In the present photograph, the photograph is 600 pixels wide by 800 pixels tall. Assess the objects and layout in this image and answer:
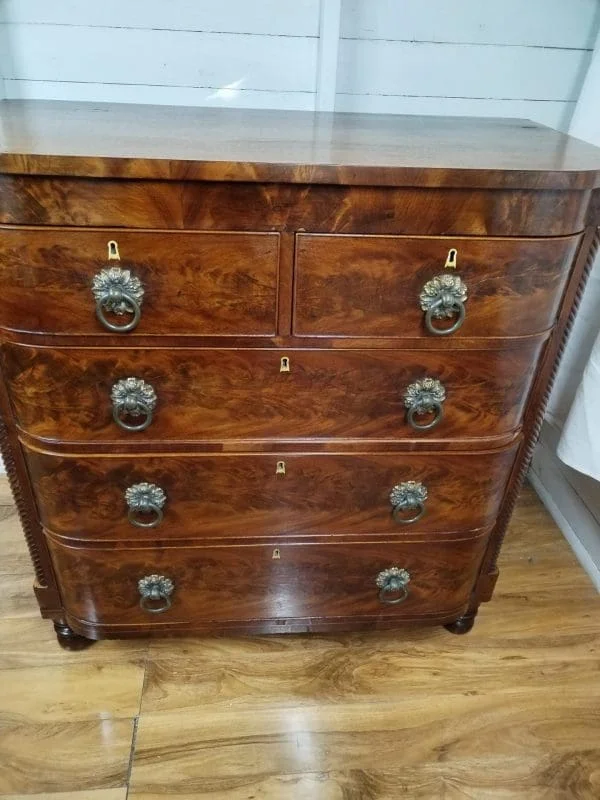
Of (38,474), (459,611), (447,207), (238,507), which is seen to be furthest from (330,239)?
(459,611)

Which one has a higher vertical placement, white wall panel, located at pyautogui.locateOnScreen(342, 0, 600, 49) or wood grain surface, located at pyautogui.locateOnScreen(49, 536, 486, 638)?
white wall panel, located at pyautogui.locateOnScreen(342, 0, 600, 49)

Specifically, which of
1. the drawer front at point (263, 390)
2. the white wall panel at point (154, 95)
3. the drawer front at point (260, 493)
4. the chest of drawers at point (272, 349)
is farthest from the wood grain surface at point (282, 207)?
the white wall panel at point (154, 95)

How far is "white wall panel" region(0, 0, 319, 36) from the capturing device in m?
1.18

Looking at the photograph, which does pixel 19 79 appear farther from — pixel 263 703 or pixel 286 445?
pixel 263 703

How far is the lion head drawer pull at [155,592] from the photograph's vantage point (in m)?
1.14

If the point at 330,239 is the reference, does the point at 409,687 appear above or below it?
below

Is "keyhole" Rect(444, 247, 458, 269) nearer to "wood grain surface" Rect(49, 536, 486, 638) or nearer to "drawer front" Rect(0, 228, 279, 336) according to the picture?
"drawer front" Rect(0, 228, 279, 336)

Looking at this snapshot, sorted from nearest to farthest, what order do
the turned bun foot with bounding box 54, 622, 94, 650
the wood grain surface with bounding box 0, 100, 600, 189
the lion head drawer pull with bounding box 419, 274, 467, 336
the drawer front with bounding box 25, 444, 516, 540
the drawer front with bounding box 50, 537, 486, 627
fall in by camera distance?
the wood grain surface with bounding box 0, 100, 600, 189
the lion head drawer pull with bounding box 419, 274, 467, 336
the drawer front with bounding box 25, 444, 516, 540
the drawer front with bounding box 50, 537, 486, 627
the turned bun foot with bounding box 54, 622, 94, 650

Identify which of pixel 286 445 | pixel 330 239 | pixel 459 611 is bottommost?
pixel 459 611

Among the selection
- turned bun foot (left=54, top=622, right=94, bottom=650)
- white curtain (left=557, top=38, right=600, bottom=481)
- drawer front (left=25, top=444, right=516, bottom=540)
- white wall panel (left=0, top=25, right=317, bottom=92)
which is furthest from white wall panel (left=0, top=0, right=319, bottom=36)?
turned bun foot (left=54, top=622, right=94, bottom=650)

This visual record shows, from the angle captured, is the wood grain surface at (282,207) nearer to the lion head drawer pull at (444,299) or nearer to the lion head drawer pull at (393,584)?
the lion head drawer pull at (444,299)

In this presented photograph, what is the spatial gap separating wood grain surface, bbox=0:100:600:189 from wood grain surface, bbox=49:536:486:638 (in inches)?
25.4

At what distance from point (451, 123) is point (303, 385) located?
2.01 ft

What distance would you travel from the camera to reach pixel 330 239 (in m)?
0.83
